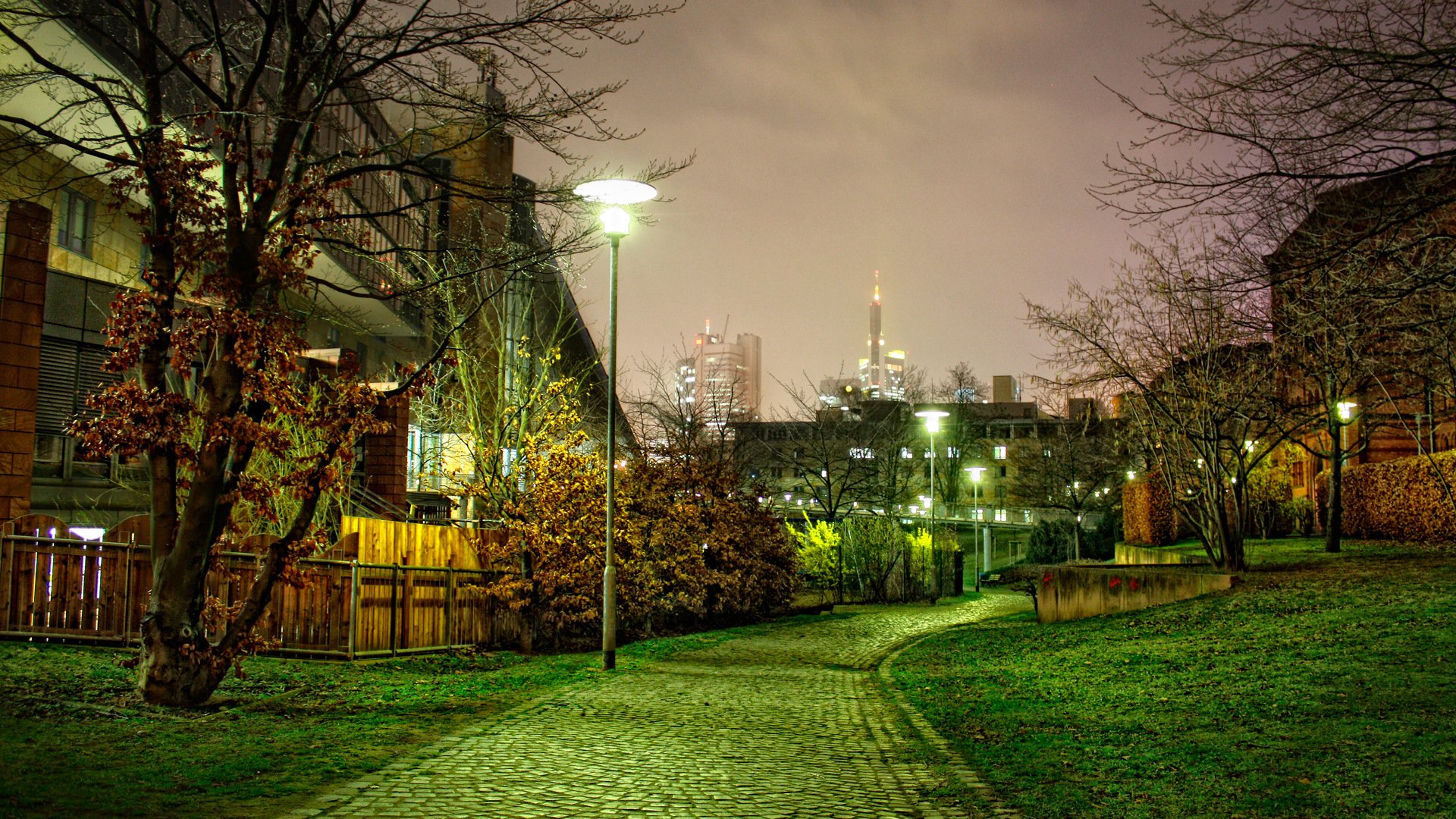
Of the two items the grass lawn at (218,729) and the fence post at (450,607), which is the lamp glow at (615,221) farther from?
the fence post at (450,607)

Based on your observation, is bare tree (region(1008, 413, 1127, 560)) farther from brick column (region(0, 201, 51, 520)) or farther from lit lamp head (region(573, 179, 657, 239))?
brick column (region(0, 201, 51, 520))

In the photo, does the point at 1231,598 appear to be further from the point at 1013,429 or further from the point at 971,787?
the point at 1013,429

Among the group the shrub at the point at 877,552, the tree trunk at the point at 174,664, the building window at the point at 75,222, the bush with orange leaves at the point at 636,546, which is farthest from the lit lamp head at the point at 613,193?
the shrub at the point at 877,552

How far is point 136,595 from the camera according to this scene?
1281 cm

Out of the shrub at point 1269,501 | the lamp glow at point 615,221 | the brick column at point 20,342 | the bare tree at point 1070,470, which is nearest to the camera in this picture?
the lamp glow at point 615,221

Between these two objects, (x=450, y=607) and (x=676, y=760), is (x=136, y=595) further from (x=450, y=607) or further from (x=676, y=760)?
(x=676, y=760)

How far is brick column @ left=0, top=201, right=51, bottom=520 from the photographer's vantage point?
15562 millimetres

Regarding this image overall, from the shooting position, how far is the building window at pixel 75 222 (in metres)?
20.7

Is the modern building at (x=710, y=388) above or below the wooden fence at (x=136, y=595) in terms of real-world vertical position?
above

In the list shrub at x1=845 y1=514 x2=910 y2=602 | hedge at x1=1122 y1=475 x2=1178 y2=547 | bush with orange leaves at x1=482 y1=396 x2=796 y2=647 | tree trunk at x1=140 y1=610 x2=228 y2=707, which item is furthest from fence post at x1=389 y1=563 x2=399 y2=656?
hedge at x1=1122 y1=475 x2=1178 y2=547

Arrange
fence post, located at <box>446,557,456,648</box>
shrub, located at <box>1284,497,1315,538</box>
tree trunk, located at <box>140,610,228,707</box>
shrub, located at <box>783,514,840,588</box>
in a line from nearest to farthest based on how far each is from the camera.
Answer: tree trunk, located at <box>140,610,228,707</box> < fence post, located at <box>446,557,456,648</box> < shrub, located at <box>783,514,840,588</box> < shrub, located at <box>1284,497,1315,538</box>

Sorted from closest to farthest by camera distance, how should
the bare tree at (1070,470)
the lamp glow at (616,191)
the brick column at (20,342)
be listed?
1. the lamp glow at (616,191)
2. the brick column at (20,342)
3. the bare tree at (1070,470)

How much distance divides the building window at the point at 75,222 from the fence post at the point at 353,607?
12547 millimetres

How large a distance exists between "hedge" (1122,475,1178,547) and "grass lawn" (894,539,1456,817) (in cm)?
1914
